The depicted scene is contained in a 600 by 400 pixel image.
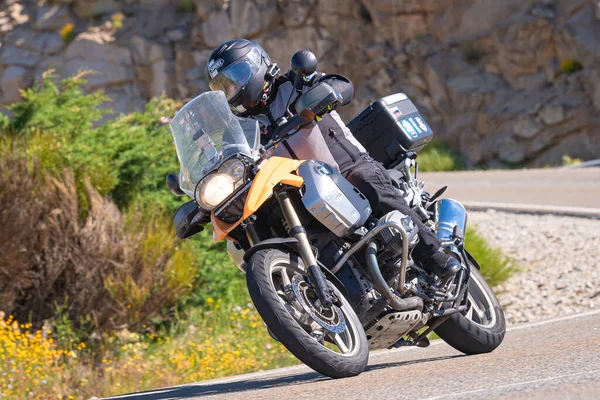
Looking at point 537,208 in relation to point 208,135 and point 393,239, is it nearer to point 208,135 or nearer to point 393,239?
point 393,239

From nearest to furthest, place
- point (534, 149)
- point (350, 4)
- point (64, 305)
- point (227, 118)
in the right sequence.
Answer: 1. point (227, 118)
2. point (64, 305)
3. point (534, 149)
4. point (350, 4)

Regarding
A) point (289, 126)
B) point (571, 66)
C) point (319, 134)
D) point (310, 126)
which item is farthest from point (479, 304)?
point (571, 66)

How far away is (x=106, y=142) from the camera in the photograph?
42.7 ft

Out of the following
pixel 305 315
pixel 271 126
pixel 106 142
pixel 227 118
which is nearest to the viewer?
pixel 305 315

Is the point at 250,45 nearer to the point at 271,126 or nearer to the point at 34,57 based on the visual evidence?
the point at 271,126

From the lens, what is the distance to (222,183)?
229 inches

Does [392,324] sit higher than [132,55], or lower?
higher

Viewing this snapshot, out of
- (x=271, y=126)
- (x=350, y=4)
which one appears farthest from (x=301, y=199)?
(x=350, y=4)

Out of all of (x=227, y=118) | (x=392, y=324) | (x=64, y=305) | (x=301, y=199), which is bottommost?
(x=64, y=305)

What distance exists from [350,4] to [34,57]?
42.6ft

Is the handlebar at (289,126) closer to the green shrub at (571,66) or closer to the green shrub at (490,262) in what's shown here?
the green shrub at (490,262)

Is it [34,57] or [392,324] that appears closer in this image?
[392,324]

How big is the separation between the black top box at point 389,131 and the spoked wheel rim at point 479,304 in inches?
42.9

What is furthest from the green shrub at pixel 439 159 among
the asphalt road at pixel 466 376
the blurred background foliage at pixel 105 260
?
the asphalt road at pixel 466 376
